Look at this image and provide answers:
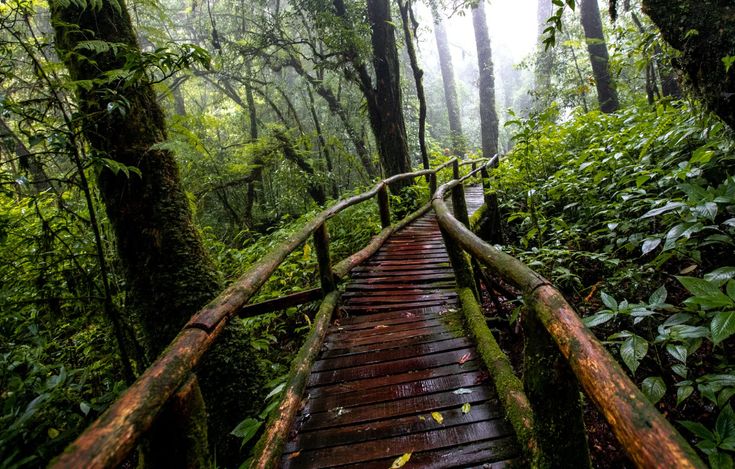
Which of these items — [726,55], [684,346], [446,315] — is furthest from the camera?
[446,315]

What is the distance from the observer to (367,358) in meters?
3.11

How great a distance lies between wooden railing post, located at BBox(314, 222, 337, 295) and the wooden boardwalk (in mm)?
304

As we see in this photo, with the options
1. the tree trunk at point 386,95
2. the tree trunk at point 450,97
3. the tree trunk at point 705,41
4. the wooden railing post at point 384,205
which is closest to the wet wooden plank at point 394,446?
the tree trunk at point 705,41

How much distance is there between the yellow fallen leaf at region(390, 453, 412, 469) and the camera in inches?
79.1

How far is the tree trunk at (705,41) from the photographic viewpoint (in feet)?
9.57

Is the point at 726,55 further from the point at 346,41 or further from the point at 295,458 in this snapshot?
the point at 346,41

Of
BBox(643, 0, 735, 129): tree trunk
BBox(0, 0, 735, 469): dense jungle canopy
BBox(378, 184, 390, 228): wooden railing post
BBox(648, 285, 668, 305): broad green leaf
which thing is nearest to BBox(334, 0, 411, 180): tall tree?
BBox(378, 184, 390, 228): wooden railing post

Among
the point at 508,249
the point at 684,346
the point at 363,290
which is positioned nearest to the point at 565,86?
the point at 508,249

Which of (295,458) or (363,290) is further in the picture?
(363,290)

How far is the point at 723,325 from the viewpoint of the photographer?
5.20 ft

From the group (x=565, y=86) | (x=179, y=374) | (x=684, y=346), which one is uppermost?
(x=565, y=86)

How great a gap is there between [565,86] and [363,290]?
1482 centimetres

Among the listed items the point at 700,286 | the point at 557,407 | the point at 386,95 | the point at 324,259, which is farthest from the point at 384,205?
the point at 557,407

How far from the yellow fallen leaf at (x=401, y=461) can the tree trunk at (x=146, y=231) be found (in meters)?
1.61
